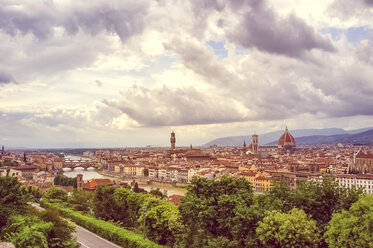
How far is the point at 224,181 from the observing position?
14023 millimetres

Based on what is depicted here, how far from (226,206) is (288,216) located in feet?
7.44

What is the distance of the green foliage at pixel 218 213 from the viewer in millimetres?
12125

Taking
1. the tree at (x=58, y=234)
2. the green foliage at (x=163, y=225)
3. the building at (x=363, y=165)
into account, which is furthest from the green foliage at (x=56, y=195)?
the building at (x=363, y=165)

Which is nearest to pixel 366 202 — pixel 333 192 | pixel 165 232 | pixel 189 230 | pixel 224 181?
pixel 333 192

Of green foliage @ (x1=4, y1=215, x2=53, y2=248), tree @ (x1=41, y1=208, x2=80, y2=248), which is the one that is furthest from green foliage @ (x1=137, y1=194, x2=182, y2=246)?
green foliage @ (x1=4, y1=215, x2=53, y2=248)

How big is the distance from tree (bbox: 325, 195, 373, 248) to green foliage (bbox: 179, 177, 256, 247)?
2.36 m

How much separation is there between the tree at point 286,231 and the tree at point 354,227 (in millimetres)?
614

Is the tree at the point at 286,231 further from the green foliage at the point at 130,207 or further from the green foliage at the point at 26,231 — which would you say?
the green foliage at the point at 130,207

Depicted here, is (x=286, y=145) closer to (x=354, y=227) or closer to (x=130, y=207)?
(x=130, y=207)

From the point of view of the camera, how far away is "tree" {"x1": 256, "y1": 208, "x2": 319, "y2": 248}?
438 inches

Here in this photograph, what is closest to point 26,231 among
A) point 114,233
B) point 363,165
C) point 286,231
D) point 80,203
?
point 114,233

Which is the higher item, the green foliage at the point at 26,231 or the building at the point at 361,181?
the green foliage at the point at 26,231

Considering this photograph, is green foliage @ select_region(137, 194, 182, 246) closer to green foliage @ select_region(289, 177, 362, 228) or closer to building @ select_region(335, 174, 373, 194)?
green foliage @ select_region(289, 177, 362, 228)

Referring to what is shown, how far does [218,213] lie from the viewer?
42.9 ft
